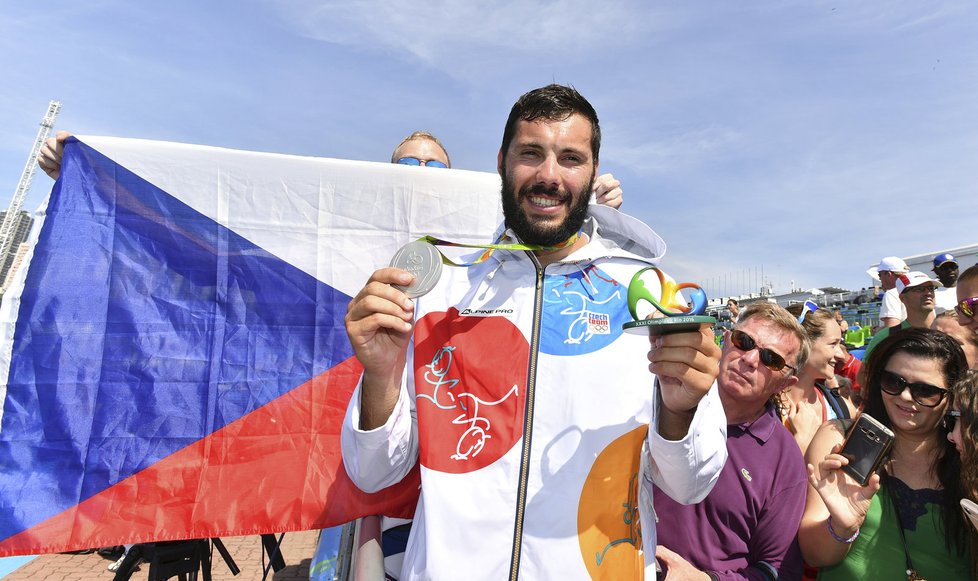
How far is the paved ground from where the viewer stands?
487 cm

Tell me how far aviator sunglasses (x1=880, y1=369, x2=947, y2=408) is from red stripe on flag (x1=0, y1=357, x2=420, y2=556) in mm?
2198

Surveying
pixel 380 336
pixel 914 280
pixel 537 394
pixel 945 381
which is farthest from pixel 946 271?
pixel 380 336

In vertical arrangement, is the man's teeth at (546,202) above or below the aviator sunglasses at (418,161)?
below

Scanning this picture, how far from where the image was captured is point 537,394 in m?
1.70

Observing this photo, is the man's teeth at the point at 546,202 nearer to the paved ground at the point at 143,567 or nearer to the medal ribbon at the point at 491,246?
the medal ribbon at the point at 491,246

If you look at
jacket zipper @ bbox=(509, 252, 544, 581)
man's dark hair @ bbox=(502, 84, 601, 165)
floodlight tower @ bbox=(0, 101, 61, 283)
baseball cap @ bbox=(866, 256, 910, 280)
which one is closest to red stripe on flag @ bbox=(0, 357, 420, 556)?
jacket zipper @ bbox=(509, 252, 544, 581)

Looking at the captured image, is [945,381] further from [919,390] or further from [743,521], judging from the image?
[743,521]

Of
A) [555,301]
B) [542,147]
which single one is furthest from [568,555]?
[542,147]

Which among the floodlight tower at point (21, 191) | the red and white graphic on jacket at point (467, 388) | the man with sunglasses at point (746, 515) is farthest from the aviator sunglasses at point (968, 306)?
the floodlight tower at point (21, 191)

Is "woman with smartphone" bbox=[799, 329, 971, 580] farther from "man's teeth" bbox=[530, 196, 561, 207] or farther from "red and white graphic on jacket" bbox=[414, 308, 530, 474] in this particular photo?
"man's teeth" bbox=[530, 196, 561, 207]

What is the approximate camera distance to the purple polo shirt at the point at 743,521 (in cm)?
206

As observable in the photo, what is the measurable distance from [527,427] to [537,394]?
0.11 m

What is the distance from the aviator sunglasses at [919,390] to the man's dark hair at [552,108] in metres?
1.54

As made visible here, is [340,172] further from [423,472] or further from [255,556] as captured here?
[255,556]
